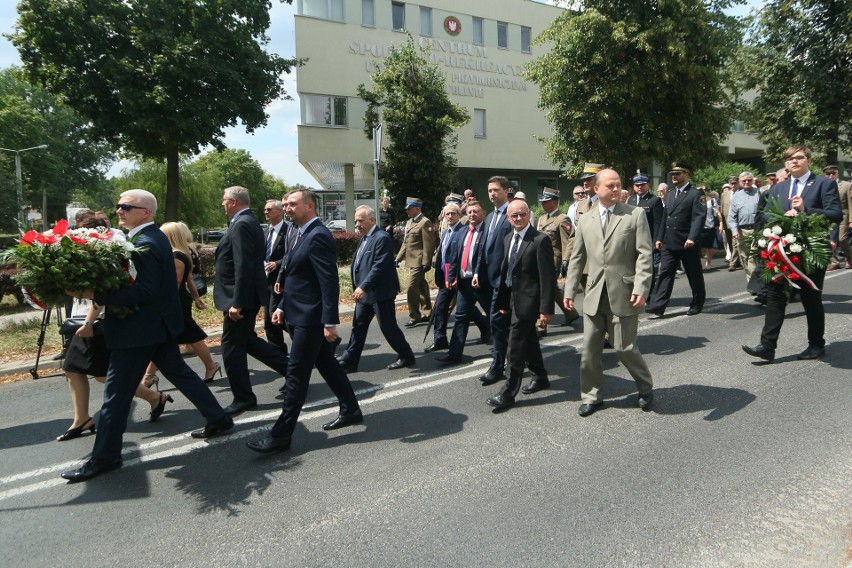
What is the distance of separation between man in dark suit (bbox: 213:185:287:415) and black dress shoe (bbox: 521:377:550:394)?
225 cm

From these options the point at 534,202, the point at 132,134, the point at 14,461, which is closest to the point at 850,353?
the point at 14,461

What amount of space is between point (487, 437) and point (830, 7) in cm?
2654

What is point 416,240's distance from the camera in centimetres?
895

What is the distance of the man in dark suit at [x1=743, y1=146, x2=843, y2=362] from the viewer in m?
5.78

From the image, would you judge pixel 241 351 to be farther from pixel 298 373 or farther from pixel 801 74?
pixel 801 74

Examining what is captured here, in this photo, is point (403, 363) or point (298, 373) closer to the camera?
point (298, 373)

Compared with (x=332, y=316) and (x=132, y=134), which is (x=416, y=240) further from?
(x=132, y=134)

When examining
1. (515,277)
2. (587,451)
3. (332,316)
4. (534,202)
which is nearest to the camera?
(587,451)

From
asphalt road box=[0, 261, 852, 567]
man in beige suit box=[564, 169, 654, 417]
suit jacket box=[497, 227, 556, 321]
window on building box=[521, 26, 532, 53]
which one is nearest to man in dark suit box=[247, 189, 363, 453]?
asphalt road box=[0, 261, 852, 567]

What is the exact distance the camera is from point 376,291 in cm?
648

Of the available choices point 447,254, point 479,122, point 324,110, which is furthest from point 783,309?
point 479,122

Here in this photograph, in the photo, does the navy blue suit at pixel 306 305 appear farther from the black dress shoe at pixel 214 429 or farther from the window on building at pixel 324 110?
the window on building at pixel 324 110

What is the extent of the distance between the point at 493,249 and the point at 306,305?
2.36 m

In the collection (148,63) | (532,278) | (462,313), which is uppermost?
(148,63)
